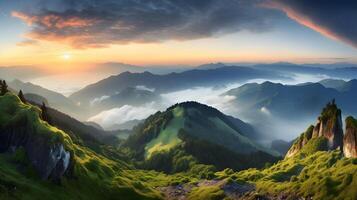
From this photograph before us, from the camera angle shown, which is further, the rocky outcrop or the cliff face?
the cliff face

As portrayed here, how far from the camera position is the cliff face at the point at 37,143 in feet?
611

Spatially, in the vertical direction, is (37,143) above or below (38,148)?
above

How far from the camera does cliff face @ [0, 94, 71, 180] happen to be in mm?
186375

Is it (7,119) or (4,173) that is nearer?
(4,173)

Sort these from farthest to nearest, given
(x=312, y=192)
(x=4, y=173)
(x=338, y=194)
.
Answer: (x=312, y=192) → (x=338, y=194) → (x=4, y=173)

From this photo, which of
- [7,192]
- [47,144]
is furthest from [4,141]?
[7,192]

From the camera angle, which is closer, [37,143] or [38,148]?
[38,148]

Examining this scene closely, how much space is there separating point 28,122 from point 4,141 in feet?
42.5

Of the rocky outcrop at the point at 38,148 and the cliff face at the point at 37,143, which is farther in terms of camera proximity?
the cliff face at the point at 37,143

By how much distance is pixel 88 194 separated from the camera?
7844 inches

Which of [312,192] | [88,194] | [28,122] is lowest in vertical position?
[88,194]

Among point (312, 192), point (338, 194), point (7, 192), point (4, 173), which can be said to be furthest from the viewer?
point (312, 192)

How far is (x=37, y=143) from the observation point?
189500mm

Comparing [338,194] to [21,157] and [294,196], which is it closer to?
[294,196]
